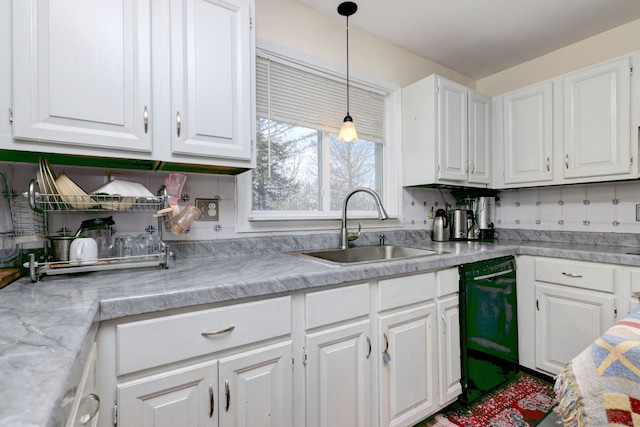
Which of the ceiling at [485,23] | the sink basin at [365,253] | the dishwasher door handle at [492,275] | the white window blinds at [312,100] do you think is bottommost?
the dishwasher door handle at [492,275]

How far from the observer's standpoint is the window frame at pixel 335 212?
1754 mm

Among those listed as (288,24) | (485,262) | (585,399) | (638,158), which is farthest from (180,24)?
(638,158)

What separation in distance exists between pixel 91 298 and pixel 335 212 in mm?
1482

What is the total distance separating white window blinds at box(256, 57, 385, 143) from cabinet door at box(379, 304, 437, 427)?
1308 mm

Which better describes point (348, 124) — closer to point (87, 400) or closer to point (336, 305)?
point (336, 305)

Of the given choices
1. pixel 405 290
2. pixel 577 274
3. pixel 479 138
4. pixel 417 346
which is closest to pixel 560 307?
pixel 577 274

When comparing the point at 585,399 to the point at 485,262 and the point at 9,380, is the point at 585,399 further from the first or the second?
the point at 485,262

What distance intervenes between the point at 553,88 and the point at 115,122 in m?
2.69

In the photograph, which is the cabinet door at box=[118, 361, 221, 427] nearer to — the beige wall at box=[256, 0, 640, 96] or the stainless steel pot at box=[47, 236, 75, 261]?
the stainless steel pot at box=[47, 236, 75, 261]

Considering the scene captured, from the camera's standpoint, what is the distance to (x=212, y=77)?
4.36ft

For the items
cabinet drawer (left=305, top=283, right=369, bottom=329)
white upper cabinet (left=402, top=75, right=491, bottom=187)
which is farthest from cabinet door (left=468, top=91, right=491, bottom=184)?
cabinet drawer (left=305, top=283, right=369, bottom=329)

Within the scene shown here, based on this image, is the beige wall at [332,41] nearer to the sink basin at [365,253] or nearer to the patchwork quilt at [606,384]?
the sink basin at [365,253]

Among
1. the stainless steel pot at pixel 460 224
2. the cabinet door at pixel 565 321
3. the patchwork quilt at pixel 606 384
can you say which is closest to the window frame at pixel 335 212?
the stainless steel pot at pixel 460 224

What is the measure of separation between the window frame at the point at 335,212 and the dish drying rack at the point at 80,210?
0.48 meters
